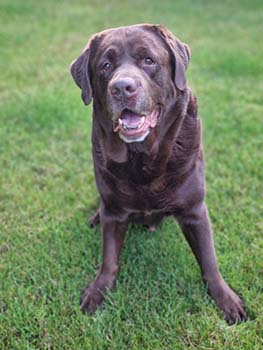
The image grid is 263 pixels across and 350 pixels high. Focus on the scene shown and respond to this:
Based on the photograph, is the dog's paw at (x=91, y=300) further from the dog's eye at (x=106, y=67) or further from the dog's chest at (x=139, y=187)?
the dog's eye at (x=106, y=67)

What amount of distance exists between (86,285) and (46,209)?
78 centimetres

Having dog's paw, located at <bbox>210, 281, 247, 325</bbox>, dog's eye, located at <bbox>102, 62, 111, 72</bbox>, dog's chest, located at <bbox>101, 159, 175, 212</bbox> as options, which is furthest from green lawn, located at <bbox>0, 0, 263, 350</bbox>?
dog's eye, located at <bbox>102, 62, 111, 72</bbox>

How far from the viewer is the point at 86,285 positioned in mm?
2510

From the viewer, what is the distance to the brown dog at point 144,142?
6.76ft

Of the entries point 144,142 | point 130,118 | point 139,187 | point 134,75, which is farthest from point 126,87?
point 139,187

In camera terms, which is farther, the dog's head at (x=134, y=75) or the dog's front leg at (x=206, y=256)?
the dog's front leg at (x=206, y=256)

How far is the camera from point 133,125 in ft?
6.73

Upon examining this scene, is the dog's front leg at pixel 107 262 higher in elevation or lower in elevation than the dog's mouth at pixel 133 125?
lower

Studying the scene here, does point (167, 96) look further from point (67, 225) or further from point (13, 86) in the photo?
point (13, 86)

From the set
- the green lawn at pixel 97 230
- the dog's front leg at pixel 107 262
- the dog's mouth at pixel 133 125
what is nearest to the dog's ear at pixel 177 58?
the dog's mouth at pixel 133 125

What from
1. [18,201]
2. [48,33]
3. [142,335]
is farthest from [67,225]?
[48,33]

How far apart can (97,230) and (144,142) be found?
34.9 inches

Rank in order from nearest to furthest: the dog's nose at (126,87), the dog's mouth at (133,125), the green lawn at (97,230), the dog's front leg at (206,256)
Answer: the dog's nose at (126,87), the dog's mouth at (133,125), the green lawn at (97,230), the dog's front leg at (206,256)

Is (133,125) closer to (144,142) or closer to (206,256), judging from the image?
(144,142)
